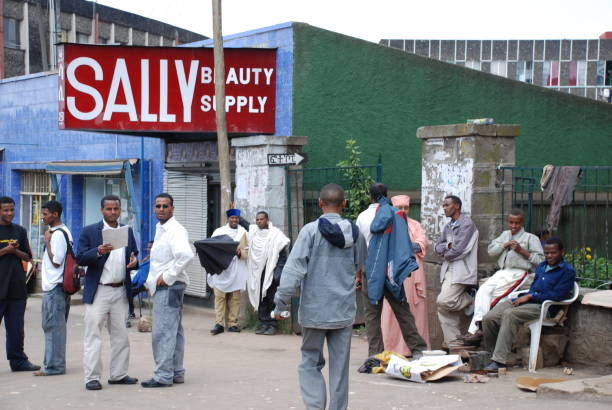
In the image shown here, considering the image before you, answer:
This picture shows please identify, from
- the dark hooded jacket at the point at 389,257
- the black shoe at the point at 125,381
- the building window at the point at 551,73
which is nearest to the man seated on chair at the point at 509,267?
the dark hooded jacket at the point at 389,257

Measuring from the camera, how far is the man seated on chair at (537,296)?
26.0 feet

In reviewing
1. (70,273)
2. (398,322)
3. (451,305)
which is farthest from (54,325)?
(451,305)

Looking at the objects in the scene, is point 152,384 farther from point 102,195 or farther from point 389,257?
point 102,195

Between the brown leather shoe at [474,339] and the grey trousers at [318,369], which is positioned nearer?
the grey trousers at [318,369]

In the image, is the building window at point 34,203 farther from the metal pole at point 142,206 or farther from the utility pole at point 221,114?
the utility pole at point 221,114

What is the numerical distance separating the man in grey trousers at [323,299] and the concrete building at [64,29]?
28723 millimetres

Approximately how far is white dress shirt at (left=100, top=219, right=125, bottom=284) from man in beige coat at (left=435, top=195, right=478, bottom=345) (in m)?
3.35

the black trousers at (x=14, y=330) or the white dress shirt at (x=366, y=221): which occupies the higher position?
the white dress shirt at (x=366, y=221)

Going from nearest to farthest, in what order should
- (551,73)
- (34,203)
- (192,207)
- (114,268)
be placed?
(114,268) < (192,207) < (34,203) < (551,73)

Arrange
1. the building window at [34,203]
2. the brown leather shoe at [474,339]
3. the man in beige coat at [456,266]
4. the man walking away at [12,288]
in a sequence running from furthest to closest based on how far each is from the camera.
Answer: the building window at [34,203] < the man in beige coat at [456,266] < the man walking away at [12,288] < the brown leather shoe at [474,339]

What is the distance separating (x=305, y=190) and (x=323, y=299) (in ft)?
19.8

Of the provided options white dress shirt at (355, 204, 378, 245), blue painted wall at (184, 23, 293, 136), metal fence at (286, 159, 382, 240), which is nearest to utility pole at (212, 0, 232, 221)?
metal fence at (286, 159, 382, 240)

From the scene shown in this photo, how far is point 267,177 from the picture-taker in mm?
11672

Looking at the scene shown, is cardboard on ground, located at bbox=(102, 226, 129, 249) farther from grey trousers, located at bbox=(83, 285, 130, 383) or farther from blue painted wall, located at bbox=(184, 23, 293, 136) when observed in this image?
blue painted wall, located at bbox=(184, 23, 293, 136)
